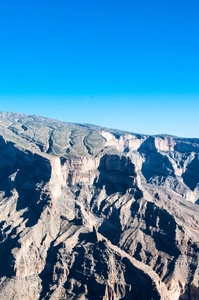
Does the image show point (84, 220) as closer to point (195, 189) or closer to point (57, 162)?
point (57, 162)

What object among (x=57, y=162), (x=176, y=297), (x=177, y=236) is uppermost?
(x=57, y=162)

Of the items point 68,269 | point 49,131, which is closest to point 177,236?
point 68,269

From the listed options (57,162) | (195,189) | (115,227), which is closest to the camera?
(115,227)

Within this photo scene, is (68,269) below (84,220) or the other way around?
below

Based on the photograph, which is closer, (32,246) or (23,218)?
(32,246)

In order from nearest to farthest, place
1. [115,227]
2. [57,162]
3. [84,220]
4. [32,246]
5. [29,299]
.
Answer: [29,299], [32,246], [84,220], [115,227], [57,162]

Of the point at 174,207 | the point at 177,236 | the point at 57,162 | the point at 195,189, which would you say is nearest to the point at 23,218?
the point at 57,162

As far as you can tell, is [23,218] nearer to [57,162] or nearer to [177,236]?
[57,162]
